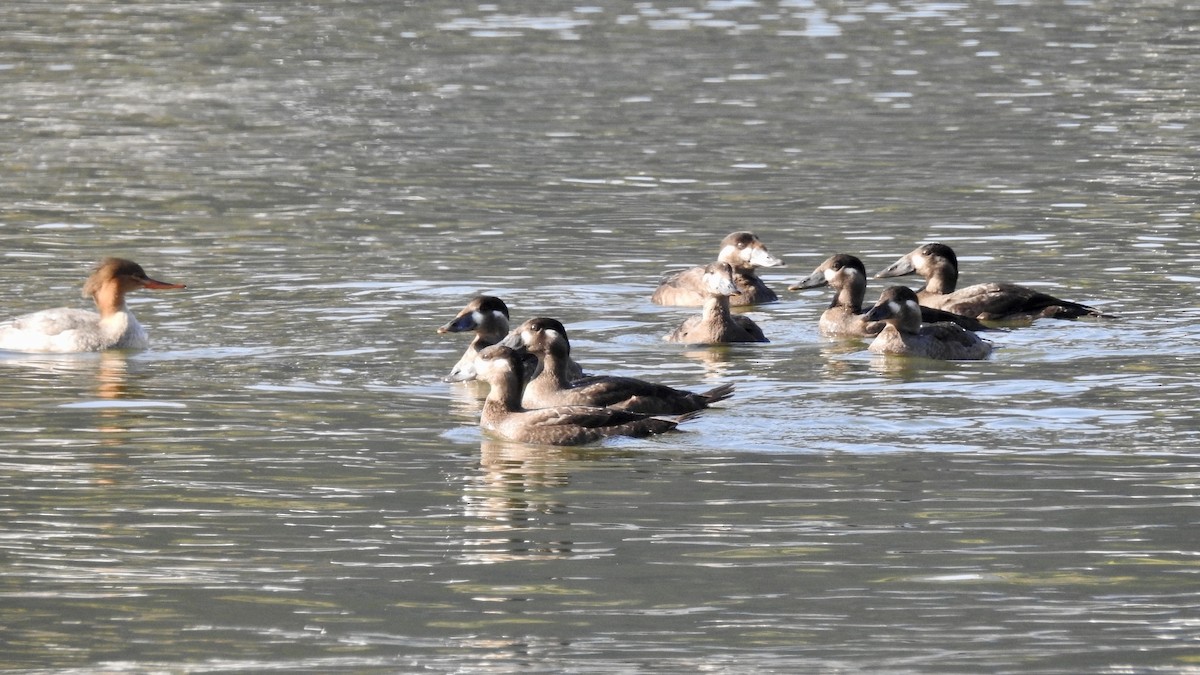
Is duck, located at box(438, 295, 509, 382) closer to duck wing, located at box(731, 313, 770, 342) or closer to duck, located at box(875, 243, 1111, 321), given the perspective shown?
duck wing, located at box(731, 313, 770, 342)

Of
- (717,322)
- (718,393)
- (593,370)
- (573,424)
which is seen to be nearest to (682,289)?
(717,322)

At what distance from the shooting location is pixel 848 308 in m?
19.1

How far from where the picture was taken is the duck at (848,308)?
731 inches

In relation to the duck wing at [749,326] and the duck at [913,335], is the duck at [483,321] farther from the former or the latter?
the duck at [913,335]

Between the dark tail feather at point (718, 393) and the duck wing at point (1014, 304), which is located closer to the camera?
the dark tail feather at point (718, 393)

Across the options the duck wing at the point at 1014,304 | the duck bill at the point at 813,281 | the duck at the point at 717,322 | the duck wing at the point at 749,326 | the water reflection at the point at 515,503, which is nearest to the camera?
the water reflection at the point at 515,503

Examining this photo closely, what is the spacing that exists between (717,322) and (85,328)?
5255mm

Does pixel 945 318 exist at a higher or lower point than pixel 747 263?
lower

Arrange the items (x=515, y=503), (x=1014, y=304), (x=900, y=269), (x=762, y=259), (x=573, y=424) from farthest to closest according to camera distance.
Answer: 1. (x=762, y=259)
2. (x=900, y=269)
3. (x=1014, y=304)
4. (x=573, y=424)
5. (x=515, y=503)

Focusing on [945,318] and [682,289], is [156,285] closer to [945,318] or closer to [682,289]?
[682,289]

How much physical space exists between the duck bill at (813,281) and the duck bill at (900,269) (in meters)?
0.89

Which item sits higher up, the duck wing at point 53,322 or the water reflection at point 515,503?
the duck wing at point 53,322

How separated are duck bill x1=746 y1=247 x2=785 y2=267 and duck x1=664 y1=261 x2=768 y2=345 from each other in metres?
2.36

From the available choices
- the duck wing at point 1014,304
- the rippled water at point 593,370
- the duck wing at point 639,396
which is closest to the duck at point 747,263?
the rippled water at point 593,370
